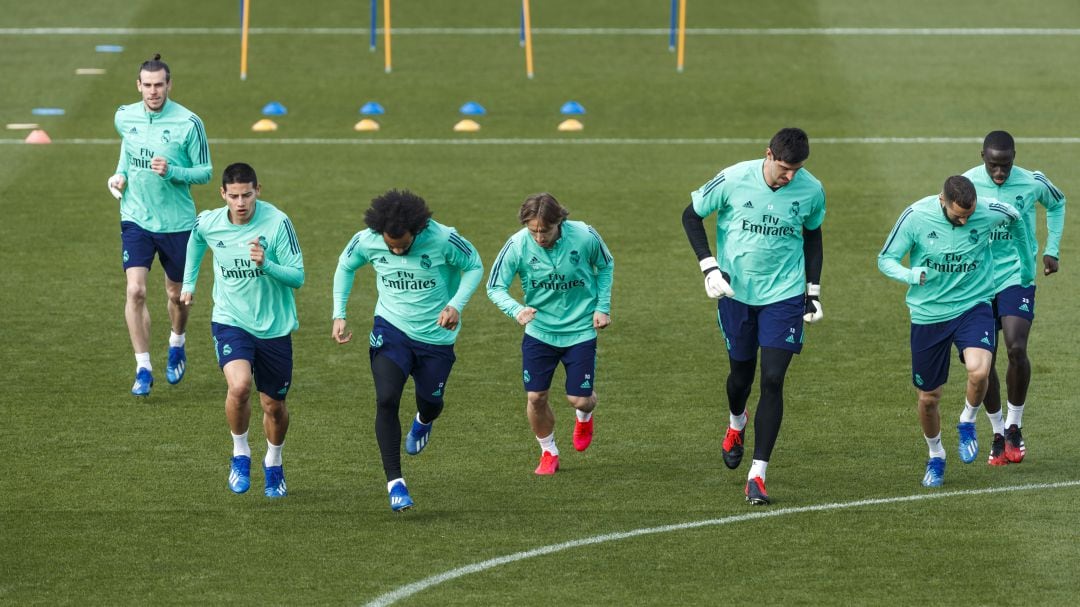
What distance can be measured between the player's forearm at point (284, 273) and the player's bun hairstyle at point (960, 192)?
4005mm

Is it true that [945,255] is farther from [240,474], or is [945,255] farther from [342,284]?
[240,474]

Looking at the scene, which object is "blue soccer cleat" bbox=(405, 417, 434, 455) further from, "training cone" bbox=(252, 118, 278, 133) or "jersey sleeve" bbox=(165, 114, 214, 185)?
"training cone" bbox=(252, 118, 278, 133)

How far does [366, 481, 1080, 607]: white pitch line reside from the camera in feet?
30.4

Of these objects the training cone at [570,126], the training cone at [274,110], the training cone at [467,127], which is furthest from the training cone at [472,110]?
the training cone at [274,110]

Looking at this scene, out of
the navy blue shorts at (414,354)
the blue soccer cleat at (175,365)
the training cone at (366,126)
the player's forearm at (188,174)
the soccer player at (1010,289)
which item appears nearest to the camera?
the navy blue shorts at (414,354)

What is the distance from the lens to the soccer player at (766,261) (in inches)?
424

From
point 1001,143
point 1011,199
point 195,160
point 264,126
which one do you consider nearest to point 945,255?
point 1011,199

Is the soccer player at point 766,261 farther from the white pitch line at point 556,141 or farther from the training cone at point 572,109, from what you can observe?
the training cone at point 572,109

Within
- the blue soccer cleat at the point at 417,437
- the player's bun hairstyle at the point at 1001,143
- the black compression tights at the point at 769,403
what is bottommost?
the blue soccer cleat at the point at 417,437

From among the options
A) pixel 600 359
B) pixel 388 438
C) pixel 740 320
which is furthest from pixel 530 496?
pixel 600 359

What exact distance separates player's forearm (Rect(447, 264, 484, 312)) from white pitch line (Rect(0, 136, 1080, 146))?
12849 mm

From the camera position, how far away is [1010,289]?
11.6 metres

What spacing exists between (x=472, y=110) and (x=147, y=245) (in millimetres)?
12285

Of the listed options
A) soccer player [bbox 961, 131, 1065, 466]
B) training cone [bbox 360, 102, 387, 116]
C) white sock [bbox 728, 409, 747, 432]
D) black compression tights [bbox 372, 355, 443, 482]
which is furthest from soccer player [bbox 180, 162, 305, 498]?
training cone [bbox 360, 102, 387, 116]
